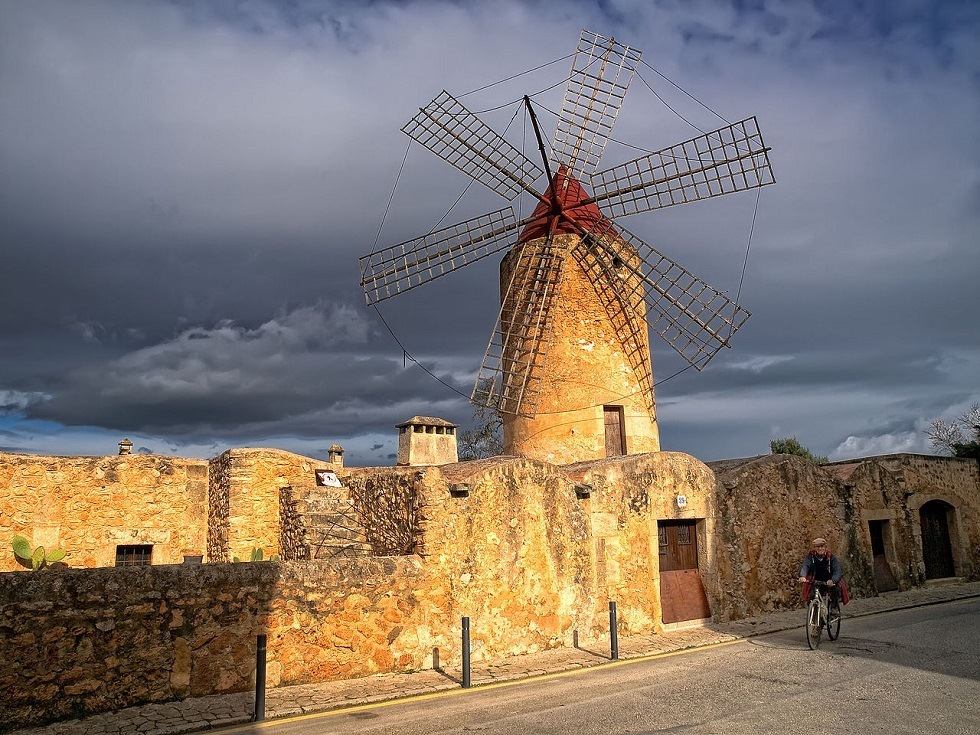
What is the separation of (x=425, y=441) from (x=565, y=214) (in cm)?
1150

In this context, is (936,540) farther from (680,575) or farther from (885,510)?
(680,575)

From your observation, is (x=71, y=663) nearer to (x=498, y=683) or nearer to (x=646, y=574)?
(x=498, y=683)

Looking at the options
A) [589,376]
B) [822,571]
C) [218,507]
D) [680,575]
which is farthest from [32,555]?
[822,571]

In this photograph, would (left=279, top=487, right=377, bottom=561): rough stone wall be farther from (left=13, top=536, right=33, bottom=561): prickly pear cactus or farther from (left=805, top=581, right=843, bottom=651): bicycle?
(left=805, top=581, right=843, bottom=651): bicycle

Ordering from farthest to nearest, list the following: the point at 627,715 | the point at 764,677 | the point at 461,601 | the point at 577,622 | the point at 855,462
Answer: the point at 855,462, the point at 577,622, the point at 461,601, the point at 764,677, the point at 627,715

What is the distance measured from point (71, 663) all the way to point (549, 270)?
13.1m

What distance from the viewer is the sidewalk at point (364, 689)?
302 inches

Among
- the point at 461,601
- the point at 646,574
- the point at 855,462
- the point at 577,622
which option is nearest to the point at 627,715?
the point at 461,601

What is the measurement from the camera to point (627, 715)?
7.63m

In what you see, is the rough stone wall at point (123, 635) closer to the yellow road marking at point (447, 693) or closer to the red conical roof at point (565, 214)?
the yellow road marking at point (447, 693)

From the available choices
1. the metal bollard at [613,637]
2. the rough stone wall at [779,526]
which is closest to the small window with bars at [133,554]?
the metal bollard at [613,637]

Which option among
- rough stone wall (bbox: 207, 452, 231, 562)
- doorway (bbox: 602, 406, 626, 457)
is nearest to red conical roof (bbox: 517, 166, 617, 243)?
doorway (bbox: 602, 406, 626, 457)

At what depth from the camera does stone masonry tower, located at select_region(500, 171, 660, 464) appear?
17.7m

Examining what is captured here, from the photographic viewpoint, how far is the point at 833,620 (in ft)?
38.7
